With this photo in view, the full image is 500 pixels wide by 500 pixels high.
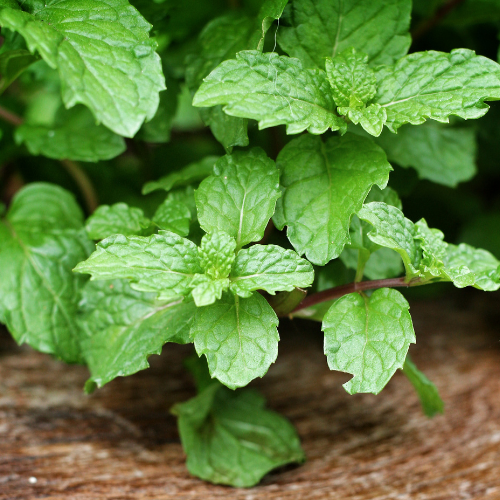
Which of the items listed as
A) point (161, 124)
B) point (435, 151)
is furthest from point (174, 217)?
point (435, 151)

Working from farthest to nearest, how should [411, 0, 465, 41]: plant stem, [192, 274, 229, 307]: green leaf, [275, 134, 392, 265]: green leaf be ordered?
[411, 0, 465, 41]: plant stem < [275, 134, 392, 265]: green leaf < [192, 274, 229, 307]: green leaf

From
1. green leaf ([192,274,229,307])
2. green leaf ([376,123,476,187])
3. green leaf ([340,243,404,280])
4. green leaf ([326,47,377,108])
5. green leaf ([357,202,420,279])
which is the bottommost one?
green leaf ([340,243,404,280])

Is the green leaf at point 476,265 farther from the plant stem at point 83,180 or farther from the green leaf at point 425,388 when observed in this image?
the plant stem at point 83,180

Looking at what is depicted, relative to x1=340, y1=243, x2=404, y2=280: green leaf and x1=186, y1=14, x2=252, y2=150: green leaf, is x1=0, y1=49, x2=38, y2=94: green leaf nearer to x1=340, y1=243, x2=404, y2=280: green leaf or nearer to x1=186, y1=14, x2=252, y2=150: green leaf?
x1=186, y1=14, x2=252, y2=150: green leaf

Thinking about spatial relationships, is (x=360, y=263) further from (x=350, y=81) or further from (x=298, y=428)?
(x=298, y=428)

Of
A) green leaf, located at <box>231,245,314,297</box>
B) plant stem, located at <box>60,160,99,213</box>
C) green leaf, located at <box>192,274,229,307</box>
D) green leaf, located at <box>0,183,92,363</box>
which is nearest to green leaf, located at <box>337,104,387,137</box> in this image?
green leaf, located at <box>231,245,314,297</box>

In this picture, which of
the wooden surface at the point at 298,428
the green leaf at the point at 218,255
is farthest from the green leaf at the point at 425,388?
the green leaf at the point at 218,255
